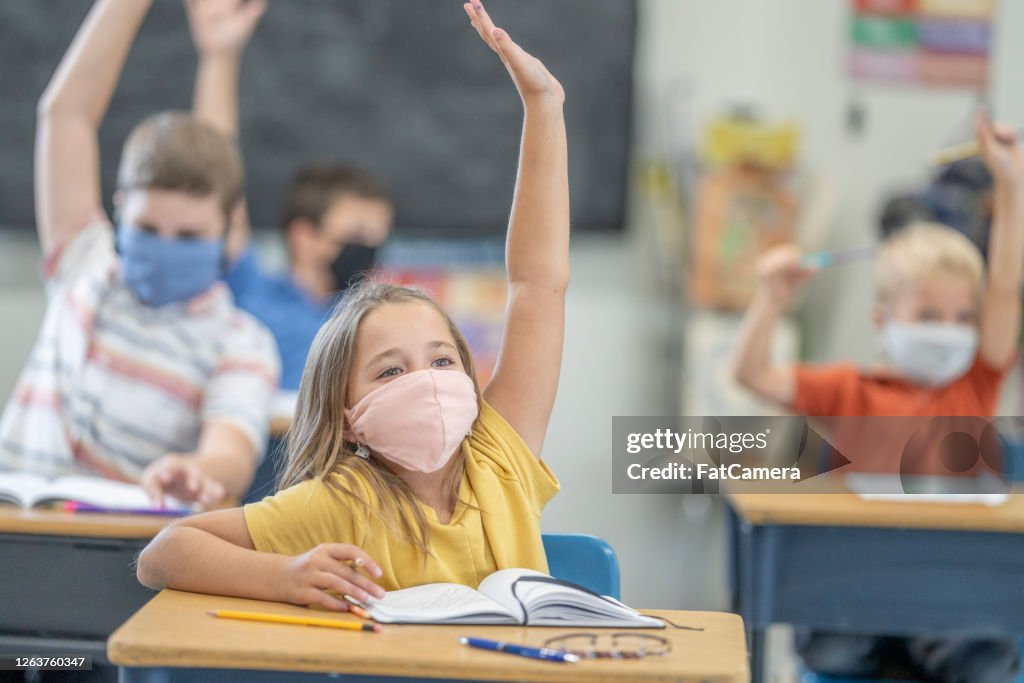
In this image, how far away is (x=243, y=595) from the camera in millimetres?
1280

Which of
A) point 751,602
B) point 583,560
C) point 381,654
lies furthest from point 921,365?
point 381,654

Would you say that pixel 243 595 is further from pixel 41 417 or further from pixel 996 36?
pixel 996 36

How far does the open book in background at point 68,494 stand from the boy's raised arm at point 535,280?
664mm

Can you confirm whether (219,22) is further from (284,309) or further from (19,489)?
(19,489)

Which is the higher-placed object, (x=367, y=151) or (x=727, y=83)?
(x=727, y=83)

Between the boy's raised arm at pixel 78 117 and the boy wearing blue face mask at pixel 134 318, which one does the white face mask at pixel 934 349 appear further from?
the boy's raised arm at pixel 78 117

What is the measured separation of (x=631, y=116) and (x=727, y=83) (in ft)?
1.17

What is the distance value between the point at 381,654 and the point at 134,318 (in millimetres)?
1320

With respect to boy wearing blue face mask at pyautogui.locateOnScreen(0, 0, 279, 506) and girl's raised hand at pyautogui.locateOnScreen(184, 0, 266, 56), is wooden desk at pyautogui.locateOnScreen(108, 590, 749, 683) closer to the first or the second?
boy wearing blue face mask at pyautogui.locateOnScreen(0, 0, 279, 506)

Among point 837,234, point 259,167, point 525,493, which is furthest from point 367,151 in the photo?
point 525,493

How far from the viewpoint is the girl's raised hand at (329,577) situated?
4.03 ft

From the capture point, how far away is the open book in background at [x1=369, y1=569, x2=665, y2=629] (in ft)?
3.98

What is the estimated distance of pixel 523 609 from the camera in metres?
1.22

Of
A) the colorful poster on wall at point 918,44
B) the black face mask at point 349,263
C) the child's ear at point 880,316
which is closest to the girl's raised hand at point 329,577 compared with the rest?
the child's ear at point 880,316
